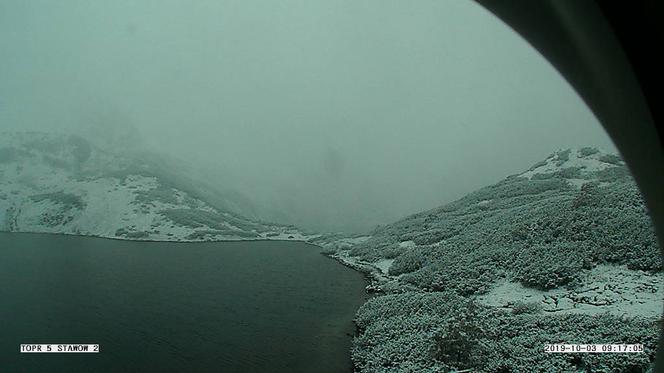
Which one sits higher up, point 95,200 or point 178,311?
point 95,200

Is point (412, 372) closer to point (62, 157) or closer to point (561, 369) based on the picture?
point (561, 369)

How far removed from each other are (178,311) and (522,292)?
62.2 ft

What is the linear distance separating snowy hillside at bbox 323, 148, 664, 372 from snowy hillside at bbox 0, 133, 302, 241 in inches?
1398

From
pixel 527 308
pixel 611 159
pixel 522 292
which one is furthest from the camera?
pixel 611 159

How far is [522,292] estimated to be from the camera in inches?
682

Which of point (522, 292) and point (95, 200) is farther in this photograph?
point (95, 200)

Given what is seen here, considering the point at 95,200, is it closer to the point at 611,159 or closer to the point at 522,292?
the point at 522,292

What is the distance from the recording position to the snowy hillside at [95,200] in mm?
51719

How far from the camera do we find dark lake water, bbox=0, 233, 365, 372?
46.5 feet

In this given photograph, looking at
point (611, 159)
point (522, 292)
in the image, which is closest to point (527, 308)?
point (522, 292)

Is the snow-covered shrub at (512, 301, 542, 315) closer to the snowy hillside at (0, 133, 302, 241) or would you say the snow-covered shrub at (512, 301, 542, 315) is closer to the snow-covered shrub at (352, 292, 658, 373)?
the snow-covered shrub at (352, 292, 658, 373)

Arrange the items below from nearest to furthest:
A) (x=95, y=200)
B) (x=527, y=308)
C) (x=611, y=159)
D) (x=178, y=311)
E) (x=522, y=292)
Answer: (x=527, y=308)
(x=522, y=292)
(x=178, y=311)
(x=611, y=159)
(x=95, y=200)

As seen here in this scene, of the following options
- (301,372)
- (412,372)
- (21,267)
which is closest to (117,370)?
(301,372)

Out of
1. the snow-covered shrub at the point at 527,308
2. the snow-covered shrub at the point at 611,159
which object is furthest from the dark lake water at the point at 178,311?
the snow-covered shrub at the point at 611,159
